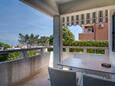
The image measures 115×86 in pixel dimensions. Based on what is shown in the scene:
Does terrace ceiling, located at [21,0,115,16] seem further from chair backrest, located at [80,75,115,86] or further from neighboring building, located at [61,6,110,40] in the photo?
chair backrest, located at [80,75,115,86]

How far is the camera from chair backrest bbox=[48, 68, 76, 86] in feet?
5.29

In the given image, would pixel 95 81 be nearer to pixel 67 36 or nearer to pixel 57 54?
pixel 57 54

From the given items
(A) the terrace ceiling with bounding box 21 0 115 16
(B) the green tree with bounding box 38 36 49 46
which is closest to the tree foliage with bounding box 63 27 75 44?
(B) the green tree with bounding box 38 36 49 46

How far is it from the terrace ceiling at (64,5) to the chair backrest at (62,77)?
4.90 ft

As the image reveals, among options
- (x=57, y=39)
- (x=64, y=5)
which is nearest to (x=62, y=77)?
(x=57, y=39)

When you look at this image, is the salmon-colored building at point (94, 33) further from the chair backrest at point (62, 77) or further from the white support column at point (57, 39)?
the chair backrest at point (62, 77)

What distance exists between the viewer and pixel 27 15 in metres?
16.4

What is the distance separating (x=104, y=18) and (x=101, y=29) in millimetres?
6863

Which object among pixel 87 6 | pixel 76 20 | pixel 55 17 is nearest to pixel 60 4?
pixel 55 17

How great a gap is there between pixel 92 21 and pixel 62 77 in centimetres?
324

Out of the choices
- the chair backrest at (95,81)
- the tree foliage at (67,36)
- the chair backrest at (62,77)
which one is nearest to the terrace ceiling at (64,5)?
the chair backrest at (62,77)

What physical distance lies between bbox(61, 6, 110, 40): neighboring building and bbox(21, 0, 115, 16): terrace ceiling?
0.39 feet

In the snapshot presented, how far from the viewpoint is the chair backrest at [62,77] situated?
5.29 feet

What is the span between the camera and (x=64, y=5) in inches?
135
